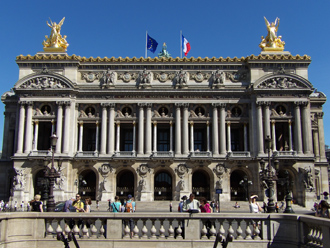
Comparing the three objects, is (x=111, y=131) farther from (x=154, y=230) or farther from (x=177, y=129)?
(x=154, y=230)

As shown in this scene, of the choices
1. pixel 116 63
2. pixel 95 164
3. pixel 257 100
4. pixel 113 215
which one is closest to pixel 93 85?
pixel 116 63

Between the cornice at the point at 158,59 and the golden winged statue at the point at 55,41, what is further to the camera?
the golden winged statue at the point at 55,41

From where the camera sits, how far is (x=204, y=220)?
55.2ft

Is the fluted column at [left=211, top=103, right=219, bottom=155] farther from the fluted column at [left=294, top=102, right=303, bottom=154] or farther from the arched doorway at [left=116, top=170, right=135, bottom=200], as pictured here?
the arched doorway at [left=116, top=170, right=135, bottom=200]

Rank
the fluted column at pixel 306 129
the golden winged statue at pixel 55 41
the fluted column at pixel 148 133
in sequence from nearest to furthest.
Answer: the fluted column at pixel 306 129 < the fluted column at pixel 148 133 < the golden winged statue at pixel 55 41

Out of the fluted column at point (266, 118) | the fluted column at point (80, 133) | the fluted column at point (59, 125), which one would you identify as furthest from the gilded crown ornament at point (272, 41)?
the fluted column at point (59, 125)

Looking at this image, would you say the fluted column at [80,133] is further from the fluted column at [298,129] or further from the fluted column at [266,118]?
the fluted column at [298,129]

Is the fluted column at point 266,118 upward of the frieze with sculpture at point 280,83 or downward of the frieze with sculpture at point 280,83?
downward

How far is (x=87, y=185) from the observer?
58.6 meters

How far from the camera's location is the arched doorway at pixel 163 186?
57.5 metres

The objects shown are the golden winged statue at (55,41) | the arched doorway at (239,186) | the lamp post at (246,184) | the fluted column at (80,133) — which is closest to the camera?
the lamp post at (246,184)

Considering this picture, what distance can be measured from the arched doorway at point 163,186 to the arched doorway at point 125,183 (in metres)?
3.48

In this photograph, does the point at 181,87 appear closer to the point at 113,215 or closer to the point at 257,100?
the point at 257,100

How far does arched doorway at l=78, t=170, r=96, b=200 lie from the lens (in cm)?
5762
